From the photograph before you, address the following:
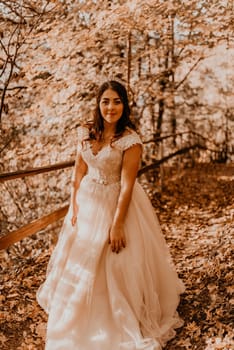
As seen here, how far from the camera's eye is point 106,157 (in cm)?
323

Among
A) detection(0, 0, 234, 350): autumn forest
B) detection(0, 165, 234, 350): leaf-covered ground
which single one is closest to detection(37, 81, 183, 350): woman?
detection(0, 165, 234, 350): leaf-covered ground

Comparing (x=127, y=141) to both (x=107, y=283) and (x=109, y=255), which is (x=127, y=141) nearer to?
(x=109, y=255)

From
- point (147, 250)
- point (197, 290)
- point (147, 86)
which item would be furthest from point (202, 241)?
point (147, 86)

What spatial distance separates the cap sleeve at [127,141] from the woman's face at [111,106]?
0.54 ft

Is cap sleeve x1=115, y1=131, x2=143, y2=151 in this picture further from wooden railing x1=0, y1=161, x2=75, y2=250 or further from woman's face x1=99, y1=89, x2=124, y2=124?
wooden railing x1=0, y1=161, x2=75, y2=250

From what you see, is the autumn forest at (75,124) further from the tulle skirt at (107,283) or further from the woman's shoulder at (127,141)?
the woman's shoulder at (127,141)

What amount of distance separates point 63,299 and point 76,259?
32 centimetres

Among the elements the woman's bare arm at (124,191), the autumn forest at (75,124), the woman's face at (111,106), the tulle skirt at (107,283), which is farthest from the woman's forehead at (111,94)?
the autumn forest at (75,124)

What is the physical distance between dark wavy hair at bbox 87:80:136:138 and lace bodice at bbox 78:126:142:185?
81 millimetres

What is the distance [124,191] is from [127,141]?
382mm

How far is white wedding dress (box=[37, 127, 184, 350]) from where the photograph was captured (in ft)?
10.1

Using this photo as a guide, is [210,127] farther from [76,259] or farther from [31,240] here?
[76,259]

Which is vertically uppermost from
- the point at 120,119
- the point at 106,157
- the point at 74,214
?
the point at 120,119

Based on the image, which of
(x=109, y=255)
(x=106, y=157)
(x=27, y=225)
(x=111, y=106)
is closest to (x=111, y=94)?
(x=111, y=106)
